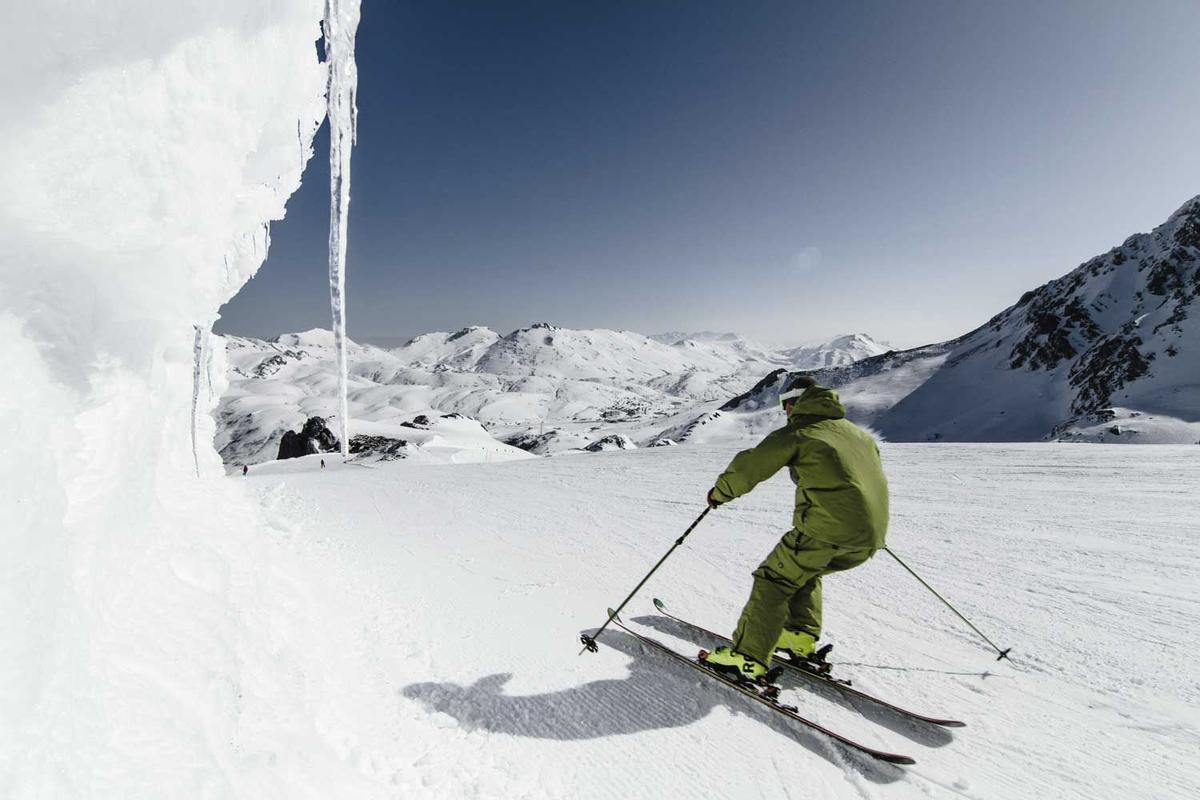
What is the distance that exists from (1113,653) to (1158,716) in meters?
0.78

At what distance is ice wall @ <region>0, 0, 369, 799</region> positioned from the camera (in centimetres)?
156

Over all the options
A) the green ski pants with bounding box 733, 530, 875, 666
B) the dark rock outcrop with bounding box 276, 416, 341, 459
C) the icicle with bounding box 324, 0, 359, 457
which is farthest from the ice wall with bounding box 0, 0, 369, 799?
the dark rock outcrop with bounding box 276, 416, 341, 459

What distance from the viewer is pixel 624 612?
4.74 m

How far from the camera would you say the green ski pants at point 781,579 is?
3.24m

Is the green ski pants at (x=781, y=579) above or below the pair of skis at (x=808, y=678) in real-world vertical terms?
above

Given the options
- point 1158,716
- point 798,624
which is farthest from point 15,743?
point 1158,716

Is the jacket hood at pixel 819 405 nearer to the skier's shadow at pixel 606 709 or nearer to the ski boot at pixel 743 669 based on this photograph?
the ski boot at pixel 743 669

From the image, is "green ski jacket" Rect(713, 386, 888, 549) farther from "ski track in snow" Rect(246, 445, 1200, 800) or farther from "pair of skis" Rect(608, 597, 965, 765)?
"ski track in snow" Rect(246, 445, 1200, 800)

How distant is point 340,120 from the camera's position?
11.9 m

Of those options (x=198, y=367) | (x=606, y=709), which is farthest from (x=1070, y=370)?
(x=198, y=367)

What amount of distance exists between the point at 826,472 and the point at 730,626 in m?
2.01

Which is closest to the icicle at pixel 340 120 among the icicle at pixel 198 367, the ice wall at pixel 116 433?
the icicle at pixel 198 367

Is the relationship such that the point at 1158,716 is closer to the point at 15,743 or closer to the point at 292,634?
the point at 15,743

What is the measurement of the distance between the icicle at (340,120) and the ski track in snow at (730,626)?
27.6 ft
